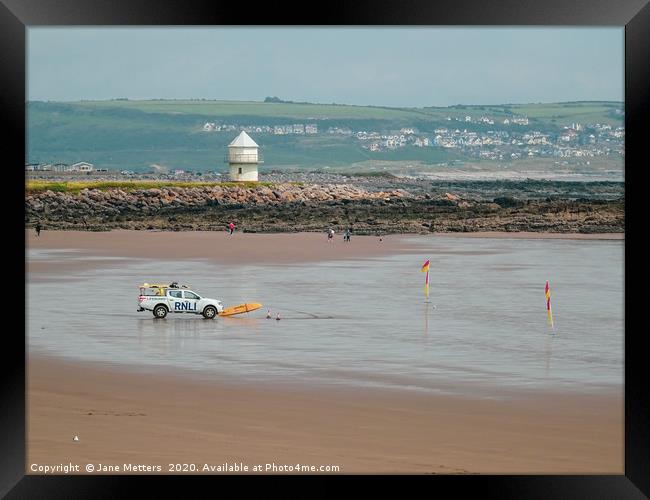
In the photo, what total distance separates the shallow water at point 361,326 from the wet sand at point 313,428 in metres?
1.33

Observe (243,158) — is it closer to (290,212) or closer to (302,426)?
(290,212)

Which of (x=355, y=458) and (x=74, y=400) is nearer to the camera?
(x=355, y=458)

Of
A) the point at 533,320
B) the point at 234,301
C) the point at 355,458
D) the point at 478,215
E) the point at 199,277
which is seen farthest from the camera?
the point at 478,215

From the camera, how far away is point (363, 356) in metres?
21.4

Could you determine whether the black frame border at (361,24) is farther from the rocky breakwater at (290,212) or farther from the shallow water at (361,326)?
the rocky breakwater at (290,212)

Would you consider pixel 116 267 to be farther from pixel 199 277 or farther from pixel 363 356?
pixel 363 356

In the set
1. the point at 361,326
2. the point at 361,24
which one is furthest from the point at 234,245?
the point at 361,24

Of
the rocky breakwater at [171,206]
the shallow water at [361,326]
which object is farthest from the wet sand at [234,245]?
the rocky breakwater at [171,206]

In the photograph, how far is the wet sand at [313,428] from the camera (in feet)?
41.3

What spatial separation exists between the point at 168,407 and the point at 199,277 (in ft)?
73.6

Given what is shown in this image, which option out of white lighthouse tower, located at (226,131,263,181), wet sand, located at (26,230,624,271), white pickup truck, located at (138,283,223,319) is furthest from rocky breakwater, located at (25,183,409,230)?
white pickup truck, located at (138,283,223,319)

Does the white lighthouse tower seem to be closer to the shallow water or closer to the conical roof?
the conical roof

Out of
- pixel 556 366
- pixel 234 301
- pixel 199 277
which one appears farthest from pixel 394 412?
pixel 199 277
